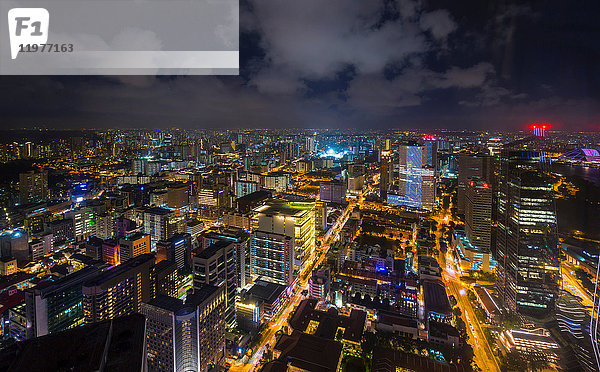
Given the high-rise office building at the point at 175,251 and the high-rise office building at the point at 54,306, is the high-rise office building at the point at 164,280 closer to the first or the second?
the high-rise office building at the point at 175,251

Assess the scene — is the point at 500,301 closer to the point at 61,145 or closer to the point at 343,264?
the point at 343,264

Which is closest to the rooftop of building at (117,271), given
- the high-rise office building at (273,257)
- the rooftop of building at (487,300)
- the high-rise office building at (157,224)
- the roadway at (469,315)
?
the high-rise office building at (273,257)

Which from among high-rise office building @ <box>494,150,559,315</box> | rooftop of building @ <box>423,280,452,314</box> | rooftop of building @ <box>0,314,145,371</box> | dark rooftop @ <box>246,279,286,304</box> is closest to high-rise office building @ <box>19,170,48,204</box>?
dark rooftop @ <box>246,279,286,304</box>

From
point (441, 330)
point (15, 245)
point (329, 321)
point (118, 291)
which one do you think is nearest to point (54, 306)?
point (118, 291)

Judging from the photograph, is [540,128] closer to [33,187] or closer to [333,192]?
[333,192]

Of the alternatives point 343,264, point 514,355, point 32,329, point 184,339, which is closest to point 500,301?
point 514,355

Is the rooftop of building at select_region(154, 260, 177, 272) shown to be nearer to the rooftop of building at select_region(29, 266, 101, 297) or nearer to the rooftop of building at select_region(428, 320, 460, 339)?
the rooftop of building at select_region(29, 266, 101, 297)
